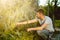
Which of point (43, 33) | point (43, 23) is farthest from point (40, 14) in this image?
point (43, 33)

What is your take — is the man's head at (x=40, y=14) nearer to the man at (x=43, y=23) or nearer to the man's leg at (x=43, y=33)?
the man at (x=43, y=23)

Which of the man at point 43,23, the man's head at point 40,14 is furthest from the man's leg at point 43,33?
the man's head at point 40,14

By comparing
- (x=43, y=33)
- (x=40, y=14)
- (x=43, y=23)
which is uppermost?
(x=40, y=14)

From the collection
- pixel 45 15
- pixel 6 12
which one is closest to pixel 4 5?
pixel 6 12

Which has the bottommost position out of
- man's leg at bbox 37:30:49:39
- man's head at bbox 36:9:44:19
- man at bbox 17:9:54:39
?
man's leg at bbox 37:30:49:39

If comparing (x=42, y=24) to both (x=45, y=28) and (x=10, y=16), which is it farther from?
(x=10, y=16)

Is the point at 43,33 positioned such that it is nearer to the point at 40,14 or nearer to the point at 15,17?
the point at 40,14

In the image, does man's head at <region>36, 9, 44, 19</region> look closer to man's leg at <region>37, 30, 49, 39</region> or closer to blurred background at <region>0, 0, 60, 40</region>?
blurred background at <region>0, 0, 60, 40</region>

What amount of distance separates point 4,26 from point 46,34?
1.71 ft

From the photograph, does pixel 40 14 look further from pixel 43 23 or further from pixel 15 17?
pixel 15 17

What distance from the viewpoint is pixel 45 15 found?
9.55 feet

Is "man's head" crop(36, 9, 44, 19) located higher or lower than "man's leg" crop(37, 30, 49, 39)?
higher

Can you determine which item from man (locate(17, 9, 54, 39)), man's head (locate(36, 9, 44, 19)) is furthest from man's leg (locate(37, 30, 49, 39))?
man's head (locate(36, 9, 44, 19))

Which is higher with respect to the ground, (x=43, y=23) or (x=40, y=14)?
(x=40, y=14)
